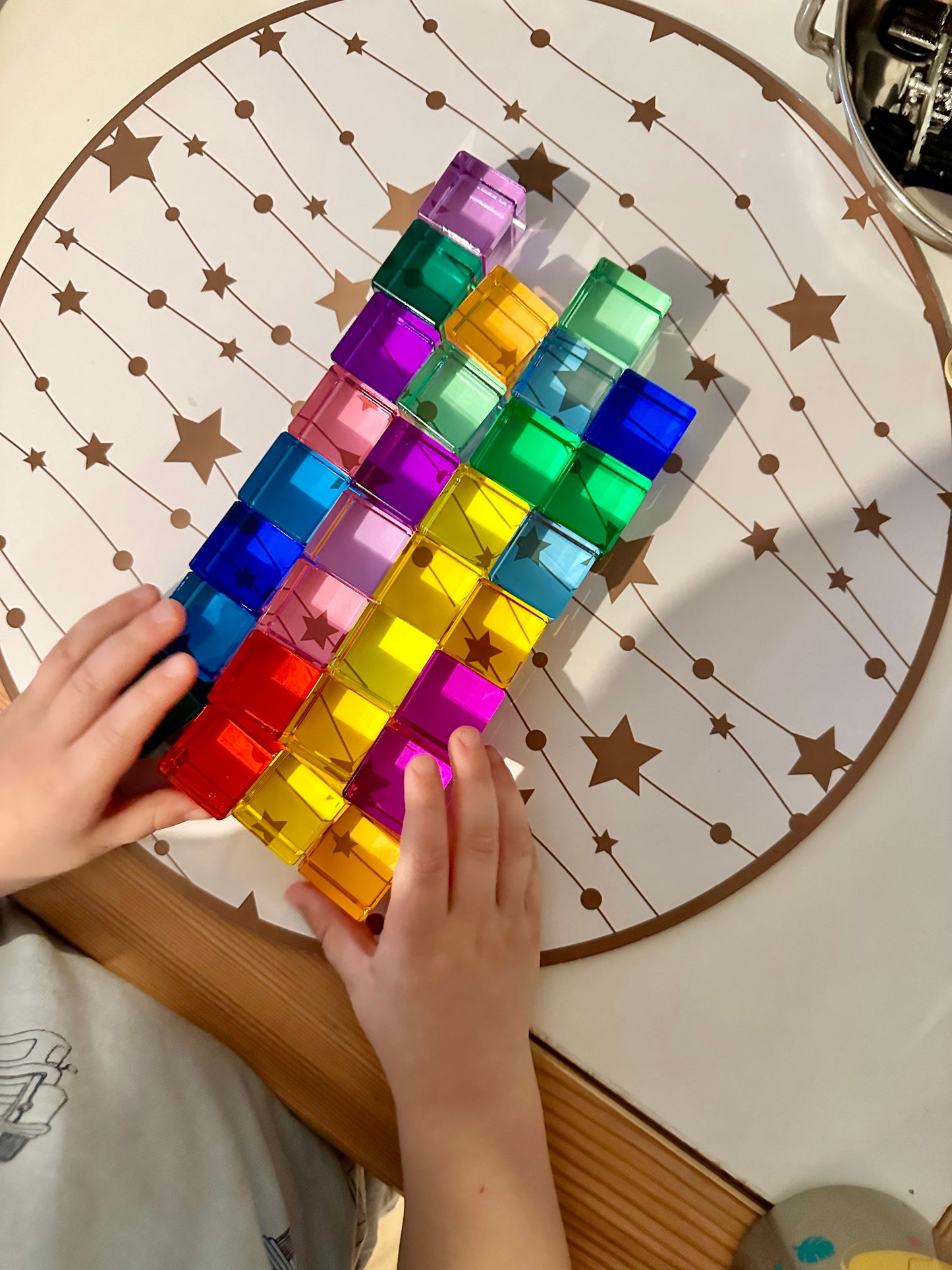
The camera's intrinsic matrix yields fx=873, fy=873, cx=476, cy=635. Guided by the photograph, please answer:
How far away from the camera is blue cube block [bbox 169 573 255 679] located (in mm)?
535

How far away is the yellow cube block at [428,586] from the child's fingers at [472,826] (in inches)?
2.7

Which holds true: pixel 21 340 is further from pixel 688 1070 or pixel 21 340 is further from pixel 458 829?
pixel 688 1070

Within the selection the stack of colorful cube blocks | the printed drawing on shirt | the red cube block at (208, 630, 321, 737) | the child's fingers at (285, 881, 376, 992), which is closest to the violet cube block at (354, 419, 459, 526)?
the stack of colorful cube blocks

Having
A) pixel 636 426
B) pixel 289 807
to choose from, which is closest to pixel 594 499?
pixel 636 426

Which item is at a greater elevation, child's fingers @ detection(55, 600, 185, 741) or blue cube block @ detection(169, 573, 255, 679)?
blue cube block @ detection(169, 573, 255, 679)

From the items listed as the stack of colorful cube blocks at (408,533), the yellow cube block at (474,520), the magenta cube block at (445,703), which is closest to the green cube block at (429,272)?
the stack of colorful cube blocks at (408,533)

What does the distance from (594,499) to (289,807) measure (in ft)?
0.85

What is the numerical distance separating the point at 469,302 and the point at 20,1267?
570 millimetres

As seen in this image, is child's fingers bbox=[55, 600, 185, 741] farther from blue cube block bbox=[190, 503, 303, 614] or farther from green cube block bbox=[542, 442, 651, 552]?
green cube block bbox=[542, 442, 651, 552]

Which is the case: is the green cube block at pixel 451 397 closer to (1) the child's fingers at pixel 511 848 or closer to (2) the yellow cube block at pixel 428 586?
(2) the yellow cube block at pixel 428 586

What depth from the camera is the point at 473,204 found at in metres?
0.53

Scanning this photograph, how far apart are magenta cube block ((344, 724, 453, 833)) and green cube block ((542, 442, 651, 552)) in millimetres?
161

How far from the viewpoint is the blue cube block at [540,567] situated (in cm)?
52

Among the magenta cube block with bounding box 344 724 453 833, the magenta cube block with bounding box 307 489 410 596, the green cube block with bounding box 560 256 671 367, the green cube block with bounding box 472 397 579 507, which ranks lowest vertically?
the magenta cube block with bounding box 344 724 453 833
